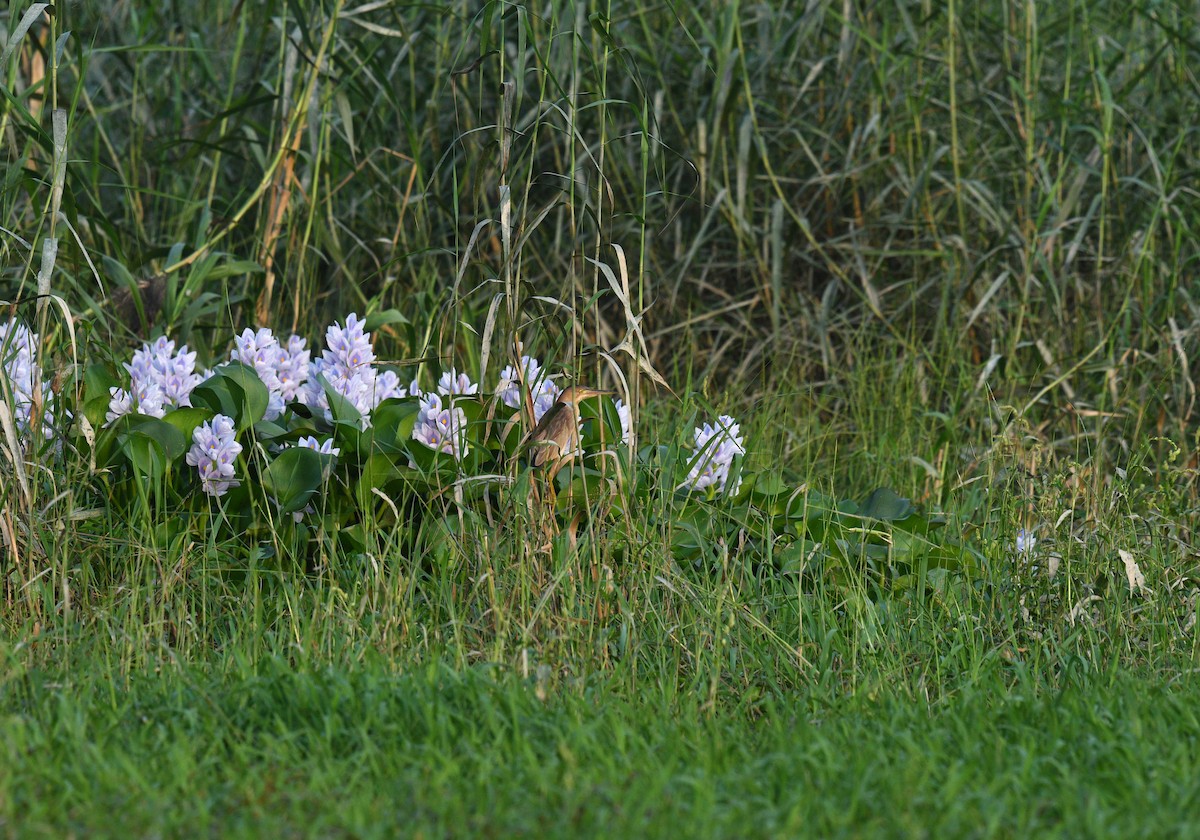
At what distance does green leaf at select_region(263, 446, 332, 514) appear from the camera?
2.97m

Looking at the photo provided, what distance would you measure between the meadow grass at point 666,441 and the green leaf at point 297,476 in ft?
0.40

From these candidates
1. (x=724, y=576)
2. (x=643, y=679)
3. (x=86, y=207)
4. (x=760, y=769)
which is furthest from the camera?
(x=86, y=207)

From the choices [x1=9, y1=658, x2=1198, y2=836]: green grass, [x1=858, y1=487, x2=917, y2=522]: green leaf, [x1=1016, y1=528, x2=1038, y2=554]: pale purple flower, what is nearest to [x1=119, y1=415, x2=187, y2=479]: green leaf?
[x1=9, y1=658, x2=1198, y2=836]: green grass

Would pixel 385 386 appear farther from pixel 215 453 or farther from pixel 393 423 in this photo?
pixel 215 453

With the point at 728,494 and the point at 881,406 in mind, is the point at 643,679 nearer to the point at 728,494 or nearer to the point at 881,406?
the point at 728,494

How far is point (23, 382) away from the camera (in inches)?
121

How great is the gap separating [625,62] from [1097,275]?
243cm

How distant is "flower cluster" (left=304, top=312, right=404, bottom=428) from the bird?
0.51 meters

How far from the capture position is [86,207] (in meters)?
4.22

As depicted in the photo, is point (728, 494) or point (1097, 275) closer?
point (728, 494)

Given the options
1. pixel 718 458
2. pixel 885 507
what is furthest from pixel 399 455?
pixel 885 507

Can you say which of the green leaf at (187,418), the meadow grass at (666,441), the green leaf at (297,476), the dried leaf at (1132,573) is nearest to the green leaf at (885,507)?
the meadow grass at (666,441)

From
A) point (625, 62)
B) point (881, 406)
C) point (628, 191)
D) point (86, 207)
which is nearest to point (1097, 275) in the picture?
point (881, 406)

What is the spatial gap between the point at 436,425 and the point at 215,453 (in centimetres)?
48
